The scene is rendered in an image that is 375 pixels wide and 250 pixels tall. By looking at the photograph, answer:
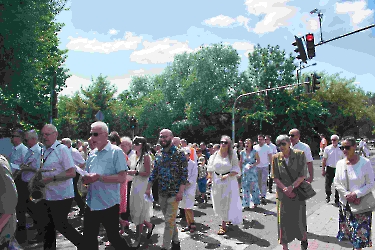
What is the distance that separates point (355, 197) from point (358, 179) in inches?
10.3

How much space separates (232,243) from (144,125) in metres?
41.5

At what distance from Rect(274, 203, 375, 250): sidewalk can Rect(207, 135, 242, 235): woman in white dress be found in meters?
1.24

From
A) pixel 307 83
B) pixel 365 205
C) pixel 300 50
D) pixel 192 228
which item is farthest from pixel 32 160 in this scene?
pixel 307 83

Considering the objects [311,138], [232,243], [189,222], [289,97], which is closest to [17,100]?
[189,222]

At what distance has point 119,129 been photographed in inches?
1837

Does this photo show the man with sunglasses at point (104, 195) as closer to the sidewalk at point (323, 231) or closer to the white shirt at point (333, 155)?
the sidewalk at point (323, 231)

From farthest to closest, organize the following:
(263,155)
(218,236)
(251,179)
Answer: (263,155) → (251,179) → (218,236)

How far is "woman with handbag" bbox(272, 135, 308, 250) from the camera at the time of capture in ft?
17.4

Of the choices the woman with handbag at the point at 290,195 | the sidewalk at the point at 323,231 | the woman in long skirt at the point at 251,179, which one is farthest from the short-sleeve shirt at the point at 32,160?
the woman in long skirt at the point at 251,179

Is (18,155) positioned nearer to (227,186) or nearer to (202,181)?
(227,186)

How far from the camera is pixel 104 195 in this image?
14.5 ft

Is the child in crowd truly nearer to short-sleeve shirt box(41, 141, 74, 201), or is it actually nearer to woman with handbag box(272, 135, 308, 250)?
woman with handbag box(272, 135, 308, 250)

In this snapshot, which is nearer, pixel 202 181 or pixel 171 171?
pixel 171 171

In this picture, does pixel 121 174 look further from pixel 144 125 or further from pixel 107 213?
pixel 144 125
